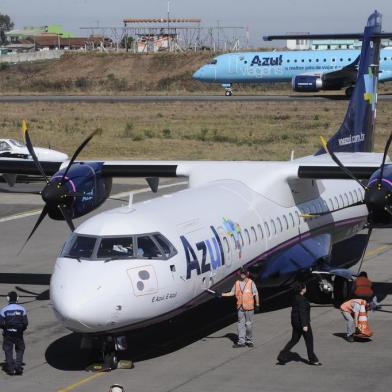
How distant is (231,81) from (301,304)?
7365cm

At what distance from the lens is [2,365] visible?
57.0ft

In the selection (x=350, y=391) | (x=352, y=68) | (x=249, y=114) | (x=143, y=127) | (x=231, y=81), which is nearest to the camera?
(x=350, y=391)

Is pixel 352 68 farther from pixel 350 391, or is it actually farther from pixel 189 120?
pixel 350 391

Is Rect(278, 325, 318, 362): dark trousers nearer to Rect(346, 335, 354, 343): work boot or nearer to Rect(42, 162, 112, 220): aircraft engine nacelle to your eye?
Rect(346, 335, 354, 343): work boot

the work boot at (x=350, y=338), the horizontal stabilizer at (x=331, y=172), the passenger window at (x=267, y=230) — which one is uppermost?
the horizontal stabilizer at (x=331, y=172)

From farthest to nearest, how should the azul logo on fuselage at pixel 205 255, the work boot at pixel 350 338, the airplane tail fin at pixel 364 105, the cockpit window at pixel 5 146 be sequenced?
the cockpit window at pixel 5 146, the airplane tail fin at pixel 364 105, the work boot at pixel 350 338, the azul logo on fuselage at pixel 205 255

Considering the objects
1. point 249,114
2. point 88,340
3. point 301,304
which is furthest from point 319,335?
point 249,114

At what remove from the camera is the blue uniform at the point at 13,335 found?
54.6ft

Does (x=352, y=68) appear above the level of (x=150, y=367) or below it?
above

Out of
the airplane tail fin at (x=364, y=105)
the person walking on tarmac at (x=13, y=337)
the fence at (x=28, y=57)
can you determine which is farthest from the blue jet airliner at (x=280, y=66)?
the person walking on tarmac at (x=13, y=337)

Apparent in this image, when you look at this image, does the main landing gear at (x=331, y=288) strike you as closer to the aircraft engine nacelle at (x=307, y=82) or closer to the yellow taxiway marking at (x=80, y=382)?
the yellow taxiway marking at (x=80, y=382)

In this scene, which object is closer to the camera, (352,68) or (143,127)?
(143,127)

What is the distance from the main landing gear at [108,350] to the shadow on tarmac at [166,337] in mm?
306

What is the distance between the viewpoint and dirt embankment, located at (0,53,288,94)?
109062mm
